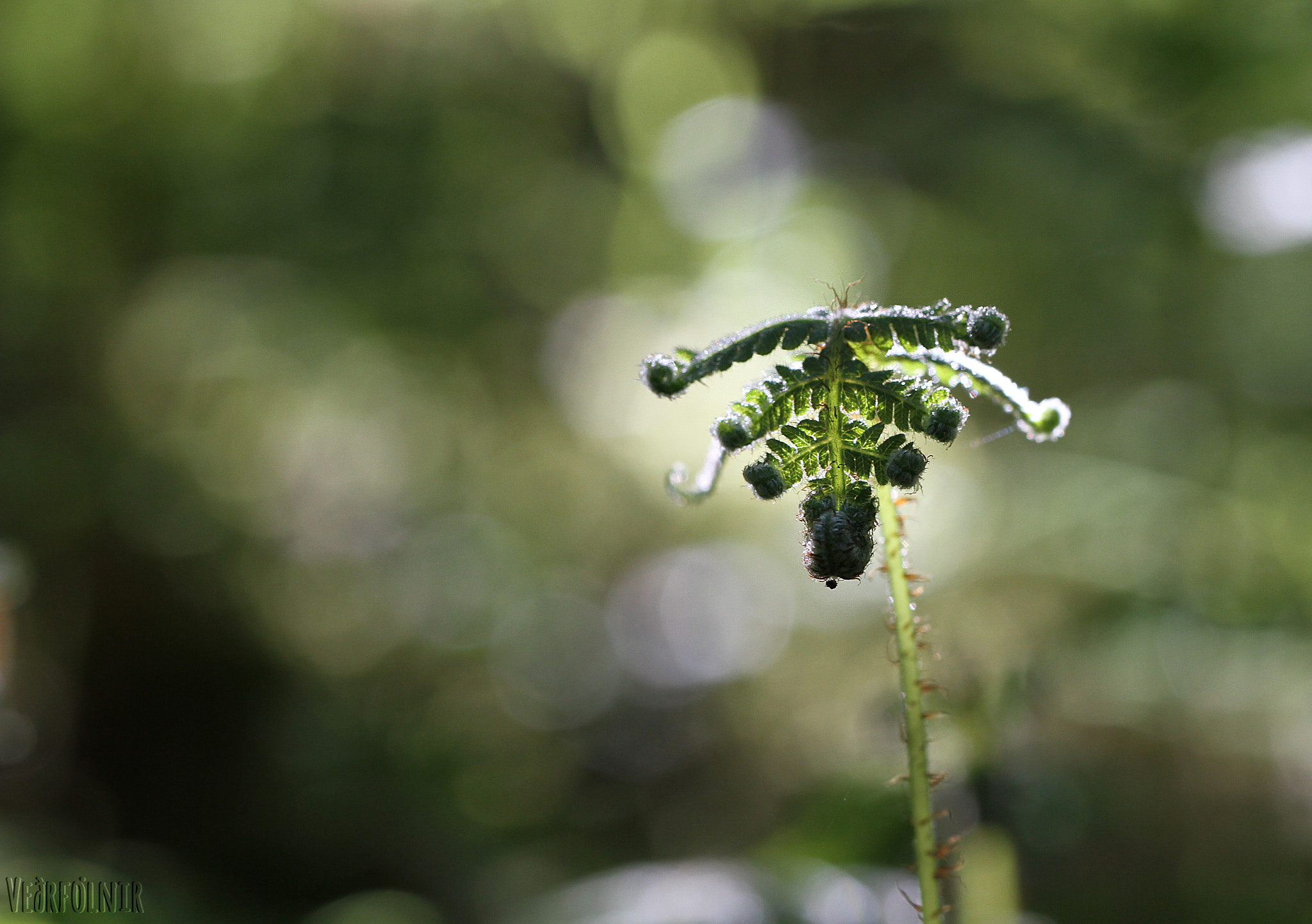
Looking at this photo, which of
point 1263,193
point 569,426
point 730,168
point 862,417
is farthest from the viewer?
point 569,426

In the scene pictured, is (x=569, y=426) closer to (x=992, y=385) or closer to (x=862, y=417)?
(x=862, y=417)

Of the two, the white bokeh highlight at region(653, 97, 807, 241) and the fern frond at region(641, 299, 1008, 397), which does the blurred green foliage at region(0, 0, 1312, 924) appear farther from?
the fern frond at region(641, 299, 1008, 397)

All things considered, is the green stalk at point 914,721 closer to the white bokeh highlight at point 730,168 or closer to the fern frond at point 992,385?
the fern frond at point 992,385

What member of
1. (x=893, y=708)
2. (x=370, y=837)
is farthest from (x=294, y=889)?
(x=893, y=708)

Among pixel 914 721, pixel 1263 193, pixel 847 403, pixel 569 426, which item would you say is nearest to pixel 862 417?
pixel 847 403

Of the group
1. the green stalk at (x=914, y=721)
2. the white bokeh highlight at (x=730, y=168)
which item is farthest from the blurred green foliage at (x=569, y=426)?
the green stalk at (x=914, y=721)

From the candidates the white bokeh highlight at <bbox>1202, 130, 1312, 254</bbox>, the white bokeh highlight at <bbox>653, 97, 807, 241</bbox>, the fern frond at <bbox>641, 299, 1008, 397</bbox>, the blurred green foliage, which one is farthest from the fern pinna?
the white bokeh highlight at <bbox>653, 97, 807, 241</bbox>

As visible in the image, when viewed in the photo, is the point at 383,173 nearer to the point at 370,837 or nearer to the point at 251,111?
the point at 251,111

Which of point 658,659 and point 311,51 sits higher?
point 311,51
